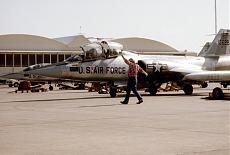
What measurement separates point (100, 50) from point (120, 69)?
1.39 m

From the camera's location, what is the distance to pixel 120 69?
2402 cm

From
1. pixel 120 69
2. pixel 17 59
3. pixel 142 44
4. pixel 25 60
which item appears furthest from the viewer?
pixel 142 44

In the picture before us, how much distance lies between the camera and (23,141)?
7.98 m

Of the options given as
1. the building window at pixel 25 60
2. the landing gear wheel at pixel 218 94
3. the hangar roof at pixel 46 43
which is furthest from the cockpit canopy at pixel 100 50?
the building window at pixel 25 60

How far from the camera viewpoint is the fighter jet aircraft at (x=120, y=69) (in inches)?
901

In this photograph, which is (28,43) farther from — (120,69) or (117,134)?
(117,134)

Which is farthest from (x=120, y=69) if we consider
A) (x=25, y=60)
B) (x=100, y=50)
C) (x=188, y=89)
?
(x=25, y=60)

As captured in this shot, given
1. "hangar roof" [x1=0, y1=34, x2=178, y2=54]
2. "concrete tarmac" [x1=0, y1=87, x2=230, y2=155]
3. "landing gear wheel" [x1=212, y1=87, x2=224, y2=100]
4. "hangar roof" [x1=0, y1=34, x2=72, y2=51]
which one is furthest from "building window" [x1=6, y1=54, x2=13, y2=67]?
"concrete tarmac" [x1=0, y1=87, x2=230, y2=155]

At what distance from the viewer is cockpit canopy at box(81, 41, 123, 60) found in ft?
77.4

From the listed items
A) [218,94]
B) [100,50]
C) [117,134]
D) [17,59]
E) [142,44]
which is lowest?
[117,134]

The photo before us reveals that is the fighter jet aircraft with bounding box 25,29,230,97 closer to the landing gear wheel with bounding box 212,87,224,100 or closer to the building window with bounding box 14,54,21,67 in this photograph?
the landing gear wheel with bounding box 212,87,224,100

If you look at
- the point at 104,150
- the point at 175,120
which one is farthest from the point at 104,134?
the point at 175,120

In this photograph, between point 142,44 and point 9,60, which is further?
point 142,44

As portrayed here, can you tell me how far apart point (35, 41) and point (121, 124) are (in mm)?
71295
